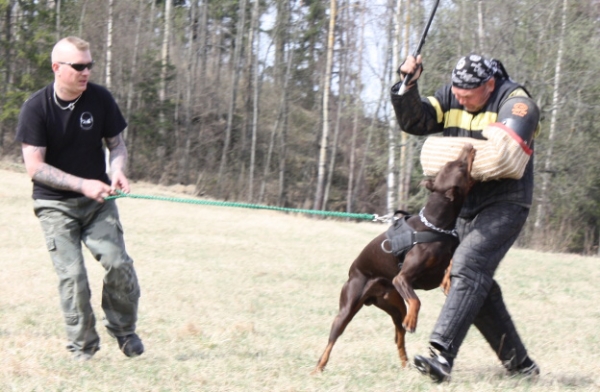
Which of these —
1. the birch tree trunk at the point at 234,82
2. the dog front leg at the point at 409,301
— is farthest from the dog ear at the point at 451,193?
the birch tree trunk at the point at 234,82

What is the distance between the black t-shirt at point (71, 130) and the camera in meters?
5.00

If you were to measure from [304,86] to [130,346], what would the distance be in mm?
33478

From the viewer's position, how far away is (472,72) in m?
4.54

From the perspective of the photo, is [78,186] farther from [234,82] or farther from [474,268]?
[234,82]

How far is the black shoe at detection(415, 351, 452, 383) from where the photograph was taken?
458cm

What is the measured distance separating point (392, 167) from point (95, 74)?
14.9 meters

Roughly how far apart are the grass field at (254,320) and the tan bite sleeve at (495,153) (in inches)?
50.4

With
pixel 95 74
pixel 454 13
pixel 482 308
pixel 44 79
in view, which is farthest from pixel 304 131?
pixel 482 308

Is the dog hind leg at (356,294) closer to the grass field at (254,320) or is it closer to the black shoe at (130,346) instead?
the grass field at (254,320)

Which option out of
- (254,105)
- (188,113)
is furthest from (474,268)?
(188,113)

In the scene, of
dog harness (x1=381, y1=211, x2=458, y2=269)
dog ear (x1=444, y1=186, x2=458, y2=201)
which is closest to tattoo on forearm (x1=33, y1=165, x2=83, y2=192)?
dog harness (x1=381, y1=211, x2=458, y2=269)

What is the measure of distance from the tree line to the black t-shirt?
18.9 metres

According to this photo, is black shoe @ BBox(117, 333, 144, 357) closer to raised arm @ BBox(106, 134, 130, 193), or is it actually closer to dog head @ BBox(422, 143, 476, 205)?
raised arm @ BBox(106, 134, 130, 193)

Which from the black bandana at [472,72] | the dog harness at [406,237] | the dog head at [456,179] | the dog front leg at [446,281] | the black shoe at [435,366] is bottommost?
the black shoe at [435,366]
